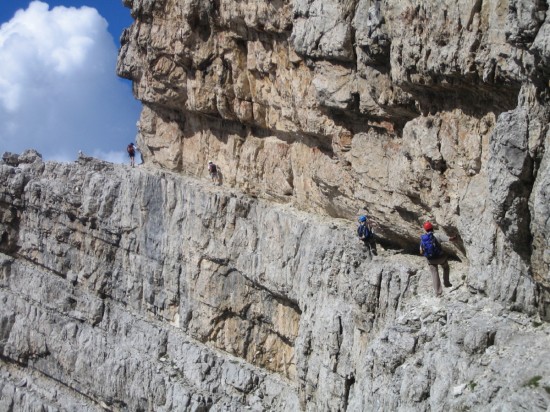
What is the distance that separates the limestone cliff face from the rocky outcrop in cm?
10

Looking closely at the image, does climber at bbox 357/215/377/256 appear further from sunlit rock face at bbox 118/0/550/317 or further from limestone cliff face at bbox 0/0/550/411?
sunlit rock face at bbox 118/0/550/317

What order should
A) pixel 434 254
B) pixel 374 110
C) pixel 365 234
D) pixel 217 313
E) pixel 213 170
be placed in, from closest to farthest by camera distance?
pixel 434 254, pixel 374 110, pixel 365 234, pixel 217 313, pixel 213 170

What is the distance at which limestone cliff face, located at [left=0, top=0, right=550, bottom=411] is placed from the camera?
19547 millimetres

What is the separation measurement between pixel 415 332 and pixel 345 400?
7.28 m

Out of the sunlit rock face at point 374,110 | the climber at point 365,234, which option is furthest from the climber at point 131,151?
the climber at point 365,234

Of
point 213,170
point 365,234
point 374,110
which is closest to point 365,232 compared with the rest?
point 365,234

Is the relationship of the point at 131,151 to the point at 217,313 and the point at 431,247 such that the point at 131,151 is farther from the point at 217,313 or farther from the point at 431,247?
the point at 431,247

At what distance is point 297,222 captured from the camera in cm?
3388

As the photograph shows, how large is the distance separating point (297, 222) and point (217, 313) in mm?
7385

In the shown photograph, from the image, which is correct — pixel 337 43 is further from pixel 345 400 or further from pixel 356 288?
pixel 345 400

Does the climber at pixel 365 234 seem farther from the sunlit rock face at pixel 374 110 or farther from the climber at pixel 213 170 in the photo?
the climber at pixel 213 170

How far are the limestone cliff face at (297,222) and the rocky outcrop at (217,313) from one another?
0.10m

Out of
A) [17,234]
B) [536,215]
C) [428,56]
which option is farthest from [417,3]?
[17,234]

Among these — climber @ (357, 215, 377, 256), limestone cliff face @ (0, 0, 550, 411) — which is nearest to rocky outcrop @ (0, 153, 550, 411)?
limestone cliff face @ (0, 0, 550, 411)
